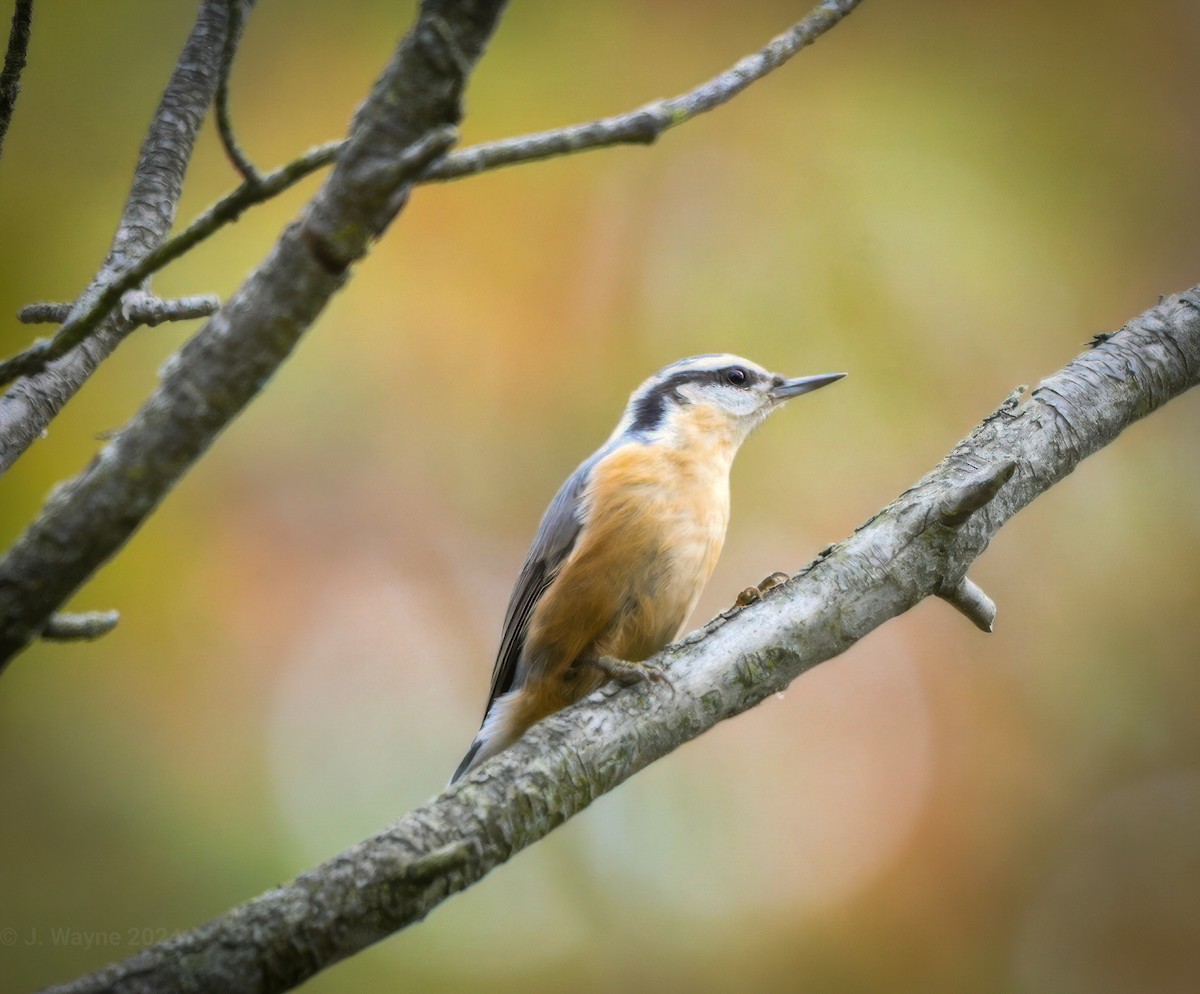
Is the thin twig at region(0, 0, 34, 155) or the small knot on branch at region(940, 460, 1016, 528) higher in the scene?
the thin twig at region(0, 0, 34, 155)

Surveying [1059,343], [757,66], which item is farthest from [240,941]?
[1059,343]

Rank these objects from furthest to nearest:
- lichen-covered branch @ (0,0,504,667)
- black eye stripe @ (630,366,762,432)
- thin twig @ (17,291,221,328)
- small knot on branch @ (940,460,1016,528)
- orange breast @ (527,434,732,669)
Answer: black eye stripe @ (630,366,762,432) → orange breast @ (527,434,732,669) → small knot on branch @ (940,460,1016,528) → thin twig @ (17,291,221,328) → lichen-covered branch @ (0,0,504,667)

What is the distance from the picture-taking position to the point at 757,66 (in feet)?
4.89

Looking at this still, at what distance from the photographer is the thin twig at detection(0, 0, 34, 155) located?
5.02ft

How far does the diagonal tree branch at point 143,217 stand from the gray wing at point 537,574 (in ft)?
4.24

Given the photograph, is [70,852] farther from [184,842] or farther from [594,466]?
[594,466]

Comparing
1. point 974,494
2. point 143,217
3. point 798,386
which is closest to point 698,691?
point 974,494

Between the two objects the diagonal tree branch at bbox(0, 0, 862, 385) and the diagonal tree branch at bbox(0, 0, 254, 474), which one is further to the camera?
the diagonal tree branch at bbox(0, 0, 254, 474)

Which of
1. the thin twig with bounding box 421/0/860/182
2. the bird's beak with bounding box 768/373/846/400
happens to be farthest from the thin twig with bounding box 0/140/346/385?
the bird's beak with bounding box 768/373/846/400

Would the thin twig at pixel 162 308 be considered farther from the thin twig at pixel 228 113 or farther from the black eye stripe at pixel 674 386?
the black eye stripe at pixel 674 386

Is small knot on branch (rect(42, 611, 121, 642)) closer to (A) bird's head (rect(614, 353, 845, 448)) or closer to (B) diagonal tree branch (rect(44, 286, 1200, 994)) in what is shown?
(B) diagonal tree branch (rect(44, 286, 1200, 994))

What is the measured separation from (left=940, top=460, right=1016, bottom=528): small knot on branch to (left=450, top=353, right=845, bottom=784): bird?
0.83m

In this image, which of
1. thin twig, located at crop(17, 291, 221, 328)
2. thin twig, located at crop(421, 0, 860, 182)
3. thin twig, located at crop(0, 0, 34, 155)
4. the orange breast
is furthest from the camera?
the orange breast

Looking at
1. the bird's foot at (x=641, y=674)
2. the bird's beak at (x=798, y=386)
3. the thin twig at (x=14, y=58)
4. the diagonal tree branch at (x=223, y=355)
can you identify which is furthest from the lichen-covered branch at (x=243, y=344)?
the bird's beak at (x=798, y=386)
